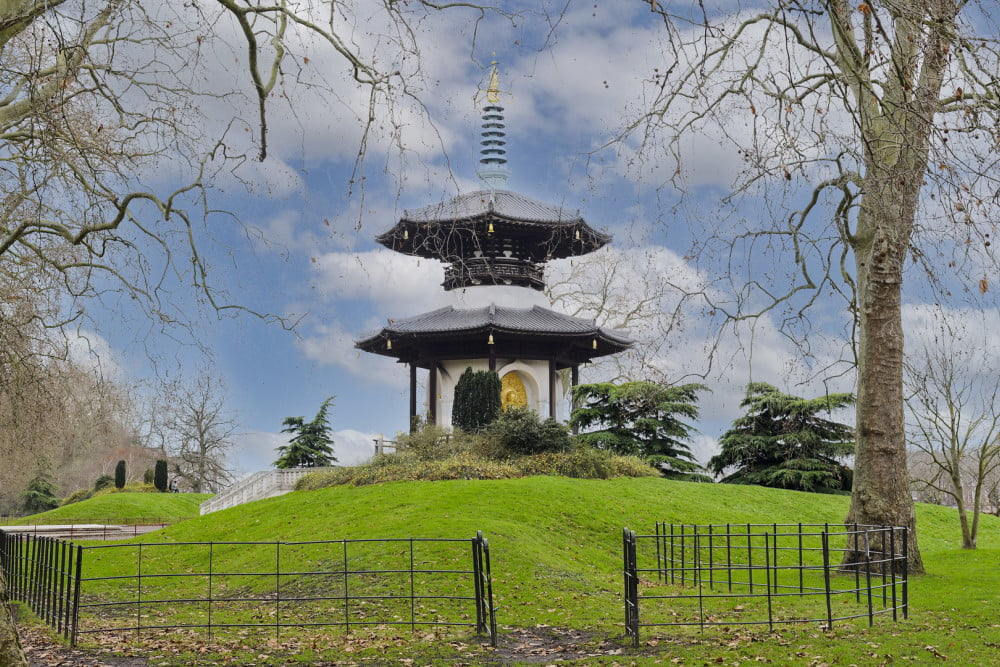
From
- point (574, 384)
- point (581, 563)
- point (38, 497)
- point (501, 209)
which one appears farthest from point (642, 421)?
point (38, 497)

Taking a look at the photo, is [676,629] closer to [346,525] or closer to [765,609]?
[765,609]

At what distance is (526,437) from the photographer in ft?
92.3

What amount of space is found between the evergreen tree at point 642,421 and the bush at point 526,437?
5245mm

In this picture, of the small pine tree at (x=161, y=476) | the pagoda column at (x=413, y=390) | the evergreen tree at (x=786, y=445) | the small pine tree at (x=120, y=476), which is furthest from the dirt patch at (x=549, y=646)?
the small pine tree at (x=120, y=476)

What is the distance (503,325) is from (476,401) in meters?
3.17

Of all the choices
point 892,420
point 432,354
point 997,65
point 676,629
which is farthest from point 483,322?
point 997,65

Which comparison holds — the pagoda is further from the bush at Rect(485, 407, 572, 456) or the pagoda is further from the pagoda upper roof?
the bush at Rect(485, 407, 572, 456)

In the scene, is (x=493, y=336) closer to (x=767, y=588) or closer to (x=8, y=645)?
(x=767, y=588)

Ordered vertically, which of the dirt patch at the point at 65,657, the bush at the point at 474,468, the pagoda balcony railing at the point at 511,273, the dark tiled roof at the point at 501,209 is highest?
the dark tiled roof at the point at 501,209

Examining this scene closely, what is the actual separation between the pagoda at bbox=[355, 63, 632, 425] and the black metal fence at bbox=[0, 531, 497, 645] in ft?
50.7

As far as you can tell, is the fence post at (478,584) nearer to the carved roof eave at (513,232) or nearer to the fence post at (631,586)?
the fence post at (631,586)

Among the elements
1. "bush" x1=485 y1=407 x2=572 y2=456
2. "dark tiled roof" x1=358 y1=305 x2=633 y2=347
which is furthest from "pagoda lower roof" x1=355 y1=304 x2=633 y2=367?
"bush" x1=485 y1=407 x2=572 y2=456

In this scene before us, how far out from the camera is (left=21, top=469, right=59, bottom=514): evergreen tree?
47781 millimetres

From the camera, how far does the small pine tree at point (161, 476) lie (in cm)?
4428
